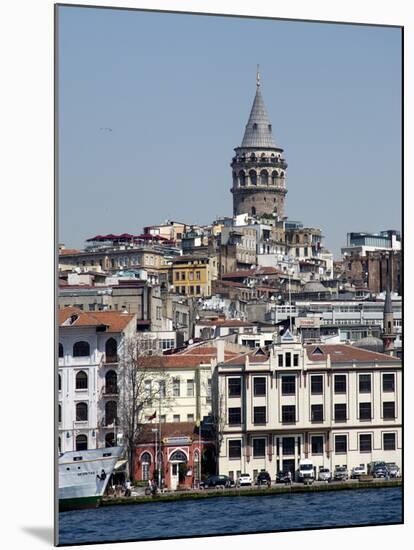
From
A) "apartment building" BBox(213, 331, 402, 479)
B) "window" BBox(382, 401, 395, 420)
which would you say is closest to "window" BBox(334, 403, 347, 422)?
"apartment building" BBox(213, 331, 402, 479)

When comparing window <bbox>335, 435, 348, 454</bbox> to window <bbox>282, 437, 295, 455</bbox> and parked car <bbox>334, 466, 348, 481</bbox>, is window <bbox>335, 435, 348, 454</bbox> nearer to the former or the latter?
parked car <bbox>334, 466, 348, 481</bbox>

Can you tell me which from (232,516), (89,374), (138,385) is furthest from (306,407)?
(232,516)

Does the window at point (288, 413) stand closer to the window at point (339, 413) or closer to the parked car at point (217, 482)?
the window at point (339, 413)

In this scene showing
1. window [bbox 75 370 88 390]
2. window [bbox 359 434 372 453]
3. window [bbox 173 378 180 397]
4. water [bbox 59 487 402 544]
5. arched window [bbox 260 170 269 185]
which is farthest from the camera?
window [bbox 173 378 180 397]

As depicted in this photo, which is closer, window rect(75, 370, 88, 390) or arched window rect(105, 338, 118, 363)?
window rect(75, 370, 88, 390)

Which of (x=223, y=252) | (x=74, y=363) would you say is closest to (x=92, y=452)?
(x=74, y=363)

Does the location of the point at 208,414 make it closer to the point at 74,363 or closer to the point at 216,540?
the point at 74,363
